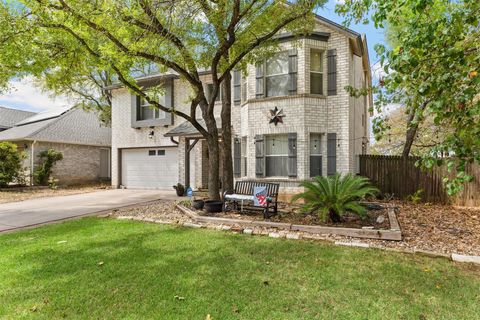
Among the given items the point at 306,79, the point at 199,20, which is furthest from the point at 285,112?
the point at 199,20

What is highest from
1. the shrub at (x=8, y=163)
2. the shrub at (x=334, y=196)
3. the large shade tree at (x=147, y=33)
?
the large shade tree at (x=147, y=33)

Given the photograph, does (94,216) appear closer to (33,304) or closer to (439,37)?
(33,304)

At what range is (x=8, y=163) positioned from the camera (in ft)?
50.3

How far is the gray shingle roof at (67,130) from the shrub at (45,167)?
950 millimetres

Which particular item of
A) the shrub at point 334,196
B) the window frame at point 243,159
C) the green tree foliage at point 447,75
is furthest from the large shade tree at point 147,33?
the green tree foliage at point 447,75

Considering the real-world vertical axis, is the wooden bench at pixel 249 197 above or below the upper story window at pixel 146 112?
below

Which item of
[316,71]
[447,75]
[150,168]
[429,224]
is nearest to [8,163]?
[150,168]

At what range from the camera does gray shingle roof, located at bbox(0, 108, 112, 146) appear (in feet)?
57.4

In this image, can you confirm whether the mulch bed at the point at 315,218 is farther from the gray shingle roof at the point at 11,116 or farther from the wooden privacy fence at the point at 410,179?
the gray shingle roof at the point at 11,116

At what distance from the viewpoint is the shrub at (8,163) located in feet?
49.5

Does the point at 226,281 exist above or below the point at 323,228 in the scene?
below

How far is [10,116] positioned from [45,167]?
1017 cm

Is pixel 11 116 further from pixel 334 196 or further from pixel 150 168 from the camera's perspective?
pixel 334 196

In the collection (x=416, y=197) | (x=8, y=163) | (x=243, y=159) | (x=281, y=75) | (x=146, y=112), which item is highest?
(x=281, y=75)
